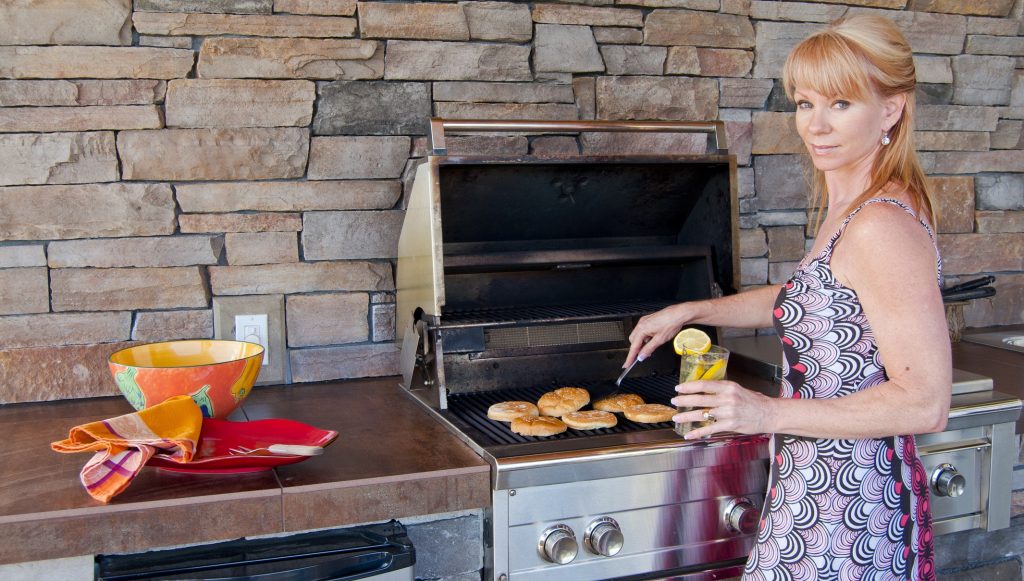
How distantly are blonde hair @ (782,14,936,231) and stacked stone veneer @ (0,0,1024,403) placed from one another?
92cm

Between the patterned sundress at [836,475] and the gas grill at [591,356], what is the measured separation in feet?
0.59

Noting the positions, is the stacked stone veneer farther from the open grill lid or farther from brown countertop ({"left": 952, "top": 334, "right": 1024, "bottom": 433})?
brown countertop ({"left": 952, "top": 334, "right": 1024, "bottom": 433})

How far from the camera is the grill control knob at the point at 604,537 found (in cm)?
145

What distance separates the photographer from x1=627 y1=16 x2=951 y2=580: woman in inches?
48.2

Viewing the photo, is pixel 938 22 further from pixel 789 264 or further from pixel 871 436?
pixel 871 436

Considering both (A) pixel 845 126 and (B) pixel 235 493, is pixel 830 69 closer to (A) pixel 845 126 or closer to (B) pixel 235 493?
(A) pixel 845 126

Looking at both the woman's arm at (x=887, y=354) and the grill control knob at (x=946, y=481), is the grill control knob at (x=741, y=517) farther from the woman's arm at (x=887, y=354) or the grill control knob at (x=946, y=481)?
the grill control knob at (x=946, y=481)

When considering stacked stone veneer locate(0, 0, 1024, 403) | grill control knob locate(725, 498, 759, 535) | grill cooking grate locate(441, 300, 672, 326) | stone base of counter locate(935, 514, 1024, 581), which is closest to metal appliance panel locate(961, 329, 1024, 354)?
stone base of counter locate(935, 514, 1024, 581)

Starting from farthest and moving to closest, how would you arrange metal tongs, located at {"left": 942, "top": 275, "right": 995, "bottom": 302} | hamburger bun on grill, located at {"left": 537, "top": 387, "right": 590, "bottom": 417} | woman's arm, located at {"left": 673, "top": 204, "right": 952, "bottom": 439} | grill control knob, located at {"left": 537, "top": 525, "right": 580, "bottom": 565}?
metal tongs, located at {"left": 942, "top": 275, "right": 995, "bottom": 302}, hamburger bun on grill, located at {"left": 537, "top": 387, "right": 590, "bottom": 417}, grill control knob, located at {"left": 537, "top": 525, "right": 580, "bottom": 565}, woman's arm, located at {"left": 673, "top": 204, "right": 952, "bottom": 439}

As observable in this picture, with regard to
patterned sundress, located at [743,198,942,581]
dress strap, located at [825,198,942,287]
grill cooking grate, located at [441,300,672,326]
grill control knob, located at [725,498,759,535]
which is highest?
dress strap, located at [825,198,942,287]

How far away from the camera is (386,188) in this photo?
209cm

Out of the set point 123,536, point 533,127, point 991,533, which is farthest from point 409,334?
point 991,533

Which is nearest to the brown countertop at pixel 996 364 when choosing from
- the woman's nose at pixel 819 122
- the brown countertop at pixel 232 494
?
the woman's nose at pixel 819 122

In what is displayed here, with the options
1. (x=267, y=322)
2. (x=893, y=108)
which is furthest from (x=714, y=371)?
(x=267, y=322)
